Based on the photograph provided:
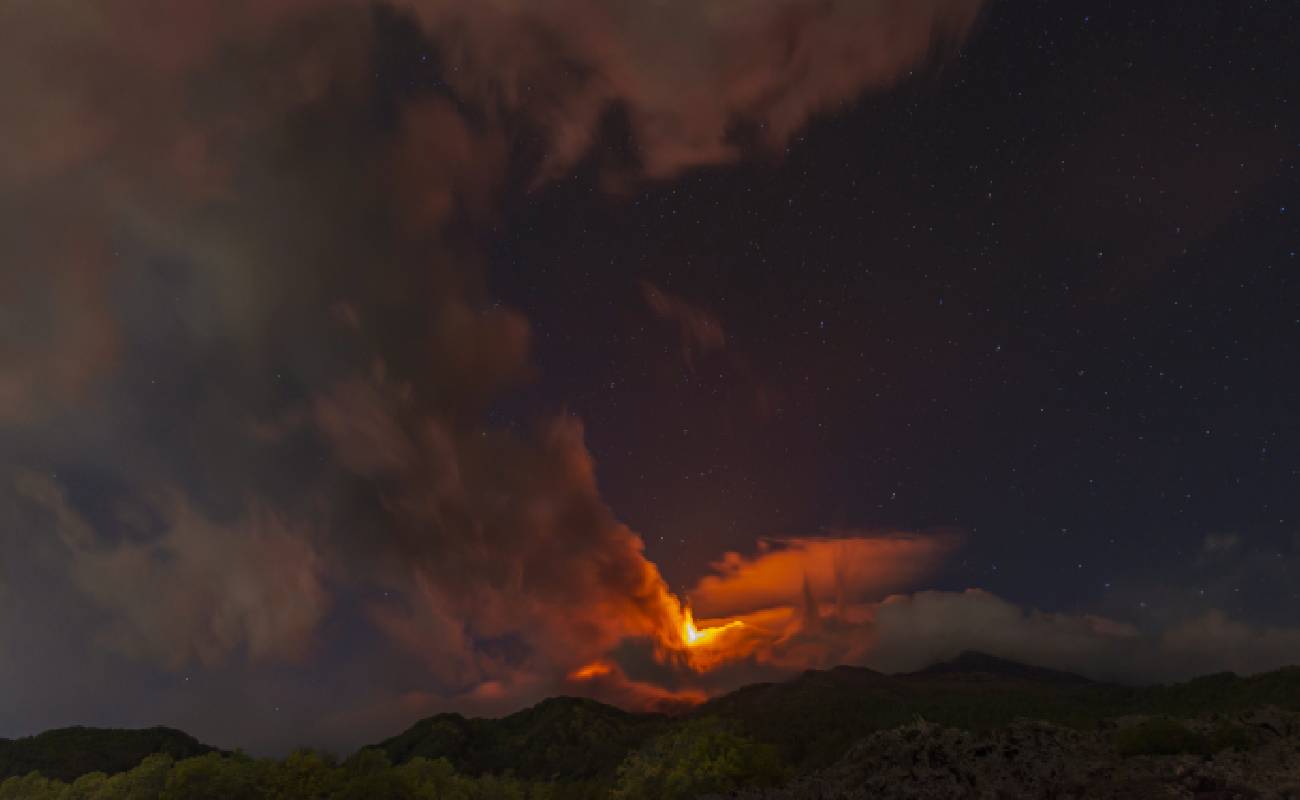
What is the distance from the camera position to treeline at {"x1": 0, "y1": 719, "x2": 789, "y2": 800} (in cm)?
7594

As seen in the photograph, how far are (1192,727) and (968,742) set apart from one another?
14710 mm

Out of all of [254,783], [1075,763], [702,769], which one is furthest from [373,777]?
[1075,763]

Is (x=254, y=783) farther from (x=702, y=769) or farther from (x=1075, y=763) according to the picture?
(x=1075, y=763)

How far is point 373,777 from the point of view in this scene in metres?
99.8

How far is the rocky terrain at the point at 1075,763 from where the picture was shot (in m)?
33.2

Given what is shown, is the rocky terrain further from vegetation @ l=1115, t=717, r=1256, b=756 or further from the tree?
the tree

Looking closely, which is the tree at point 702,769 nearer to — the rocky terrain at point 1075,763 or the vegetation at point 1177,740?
the rocky terrain at point 1075,763

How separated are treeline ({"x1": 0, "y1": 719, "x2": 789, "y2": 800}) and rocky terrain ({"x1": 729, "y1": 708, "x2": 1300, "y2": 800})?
2972 cm

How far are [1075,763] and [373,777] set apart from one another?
3549 inches

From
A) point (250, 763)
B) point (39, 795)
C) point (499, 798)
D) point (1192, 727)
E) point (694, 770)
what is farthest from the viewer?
point (499, 798)

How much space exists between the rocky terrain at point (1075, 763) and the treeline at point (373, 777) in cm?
2972

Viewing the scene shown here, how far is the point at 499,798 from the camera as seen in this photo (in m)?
133

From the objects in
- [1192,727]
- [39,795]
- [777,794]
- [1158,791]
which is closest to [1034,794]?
[1158,791]

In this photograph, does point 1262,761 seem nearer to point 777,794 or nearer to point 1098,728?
point 1098,728
